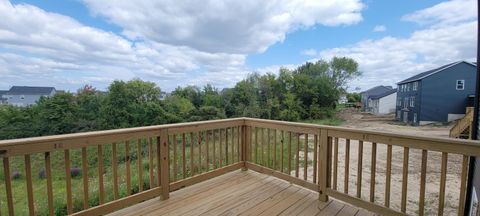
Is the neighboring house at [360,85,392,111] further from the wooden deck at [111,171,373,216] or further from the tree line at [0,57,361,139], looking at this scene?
the wooden deck at [111,171,373,216]

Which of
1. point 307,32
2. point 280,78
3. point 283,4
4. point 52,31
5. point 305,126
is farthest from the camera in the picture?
point 280,78

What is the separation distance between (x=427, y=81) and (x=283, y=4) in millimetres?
18297

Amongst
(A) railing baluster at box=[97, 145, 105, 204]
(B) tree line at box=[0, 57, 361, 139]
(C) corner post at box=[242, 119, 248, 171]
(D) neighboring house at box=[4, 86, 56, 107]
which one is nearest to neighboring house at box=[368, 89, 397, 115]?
(B) tree line at box=[0, 57, 361, 139]

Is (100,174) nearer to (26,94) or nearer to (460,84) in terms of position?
(26,94)

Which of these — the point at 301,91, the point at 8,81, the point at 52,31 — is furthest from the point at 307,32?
the point at 8,81

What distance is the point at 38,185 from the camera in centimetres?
733

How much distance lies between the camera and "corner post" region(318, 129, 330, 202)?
2.40 meters

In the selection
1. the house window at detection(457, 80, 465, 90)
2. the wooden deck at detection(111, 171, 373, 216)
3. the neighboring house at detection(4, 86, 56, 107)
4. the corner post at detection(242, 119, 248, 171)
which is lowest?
the wooden deck at detection(111, 171, 373, 216)

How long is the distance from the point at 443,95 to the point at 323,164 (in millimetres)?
21123

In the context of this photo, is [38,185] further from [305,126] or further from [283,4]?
[283,4]

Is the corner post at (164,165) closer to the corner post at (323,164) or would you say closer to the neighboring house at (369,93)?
the corner post at (323,164)

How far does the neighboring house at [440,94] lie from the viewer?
1575cm

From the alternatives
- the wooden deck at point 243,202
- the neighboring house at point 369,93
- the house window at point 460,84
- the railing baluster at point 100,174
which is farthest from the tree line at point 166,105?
the neighboring house at point 369,93

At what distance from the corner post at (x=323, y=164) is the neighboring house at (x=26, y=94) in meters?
18.9
